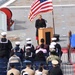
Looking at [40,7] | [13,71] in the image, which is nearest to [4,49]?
[13,71]

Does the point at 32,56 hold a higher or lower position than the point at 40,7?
lower

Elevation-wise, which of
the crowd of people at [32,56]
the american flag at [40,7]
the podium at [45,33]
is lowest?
the crowd of people at [32,56]

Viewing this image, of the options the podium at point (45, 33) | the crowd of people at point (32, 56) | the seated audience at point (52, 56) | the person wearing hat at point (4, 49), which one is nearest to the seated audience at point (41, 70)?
the crowd of people at point (32, 56)

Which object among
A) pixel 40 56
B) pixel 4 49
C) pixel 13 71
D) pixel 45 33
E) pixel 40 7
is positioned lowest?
pixel 13 71

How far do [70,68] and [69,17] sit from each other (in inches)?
466

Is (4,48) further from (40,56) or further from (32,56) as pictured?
(40,56)

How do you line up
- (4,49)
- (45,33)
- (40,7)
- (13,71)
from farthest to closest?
(45,33)
(40,7)
(4,49)
(13,71)

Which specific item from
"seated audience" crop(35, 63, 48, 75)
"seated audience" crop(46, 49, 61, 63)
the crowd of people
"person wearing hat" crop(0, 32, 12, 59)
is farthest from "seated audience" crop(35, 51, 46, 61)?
"seated audience" crop(35, 63, 48, 75)

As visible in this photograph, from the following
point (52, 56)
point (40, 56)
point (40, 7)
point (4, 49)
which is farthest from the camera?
point (40, 7)

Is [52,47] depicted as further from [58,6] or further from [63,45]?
[58,6]

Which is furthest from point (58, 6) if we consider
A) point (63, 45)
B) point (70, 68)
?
point (70, 68)

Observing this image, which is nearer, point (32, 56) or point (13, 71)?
point (13, 71)

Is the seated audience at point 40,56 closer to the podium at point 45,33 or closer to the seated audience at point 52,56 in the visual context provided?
the seated audience at point 52,56

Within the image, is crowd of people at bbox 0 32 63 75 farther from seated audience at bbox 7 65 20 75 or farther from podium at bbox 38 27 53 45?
podium at bbox 38 27 53 45
